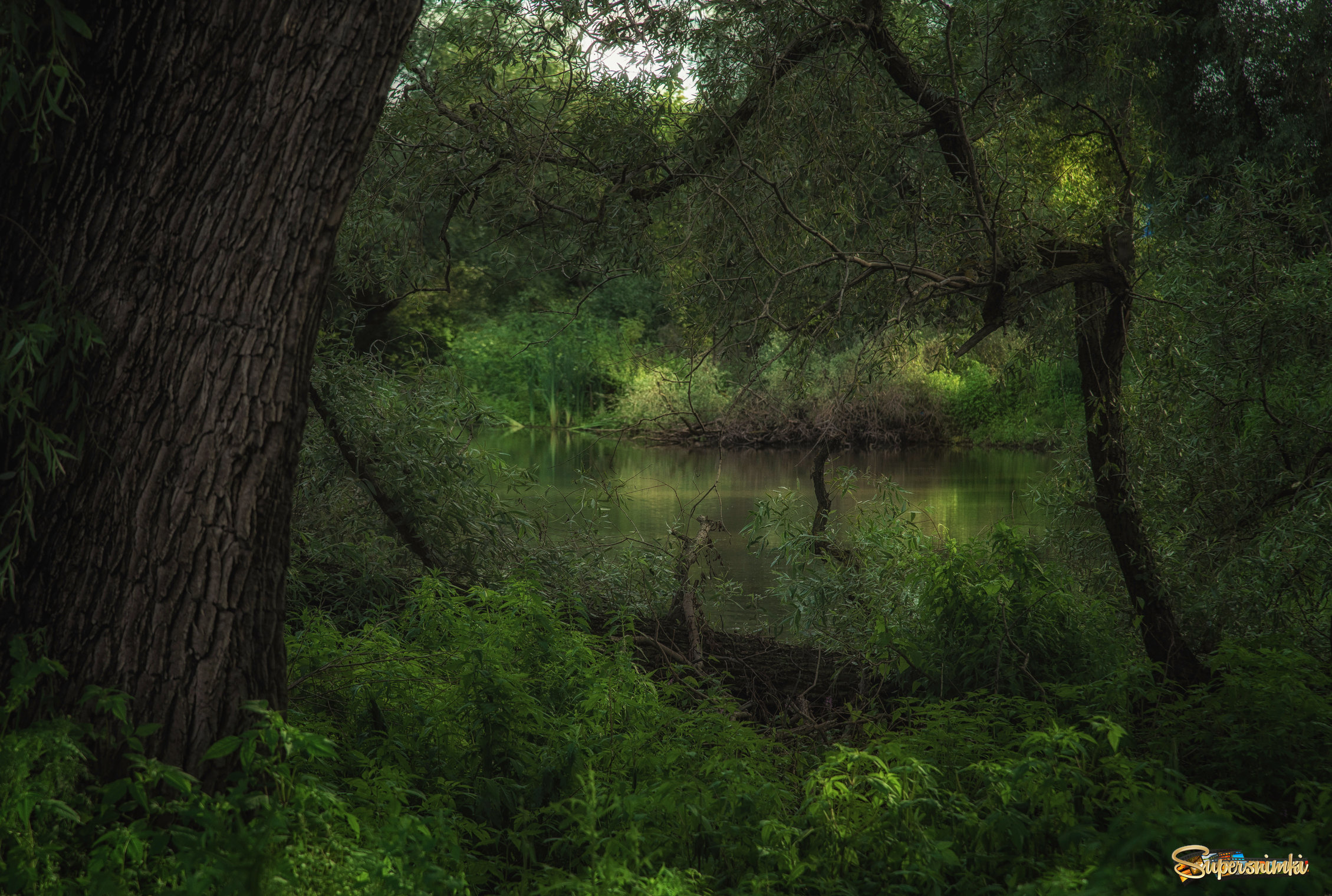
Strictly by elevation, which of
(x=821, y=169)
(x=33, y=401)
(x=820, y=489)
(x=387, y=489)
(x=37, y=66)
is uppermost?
(x=821, y=169)

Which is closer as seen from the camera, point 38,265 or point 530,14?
point 38,265

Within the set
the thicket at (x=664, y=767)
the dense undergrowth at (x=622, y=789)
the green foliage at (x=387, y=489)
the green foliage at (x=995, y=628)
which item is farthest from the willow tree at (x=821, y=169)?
the dense undergrowth at (x=622, y=789)

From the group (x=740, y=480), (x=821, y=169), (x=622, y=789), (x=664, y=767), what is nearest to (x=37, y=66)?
(x=622, y=789)

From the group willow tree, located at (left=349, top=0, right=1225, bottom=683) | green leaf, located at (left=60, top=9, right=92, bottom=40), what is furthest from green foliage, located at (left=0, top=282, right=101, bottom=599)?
willow tree, located at (left=349, top=0, right=1225, bottom=683)

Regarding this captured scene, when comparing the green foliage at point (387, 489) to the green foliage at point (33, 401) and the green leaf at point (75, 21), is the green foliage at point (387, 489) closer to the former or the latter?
the green foliage at point (33, 401)

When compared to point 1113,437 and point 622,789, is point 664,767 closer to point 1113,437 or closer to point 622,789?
point 622,789

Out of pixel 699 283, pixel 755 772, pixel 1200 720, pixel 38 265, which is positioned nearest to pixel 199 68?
pixel 38 265

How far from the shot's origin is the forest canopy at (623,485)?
232 centimetres

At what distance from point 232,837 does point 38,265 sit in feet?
4.52

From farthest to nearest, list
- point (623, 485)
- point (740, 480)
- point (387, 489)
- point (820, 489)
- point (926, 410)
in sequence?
point (926, 410) < point (740, 480) < point (623, 485) < point (387, 489) < point (820, 489)

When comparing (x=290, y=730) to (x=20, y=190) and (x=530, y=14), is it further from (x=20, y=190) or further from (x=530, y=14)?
(x=530, y=14)

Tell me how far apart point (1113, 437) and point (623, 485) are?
2779 millimetres

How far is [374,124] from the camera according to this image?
2557 millimetres

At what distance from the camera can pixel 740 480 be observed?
15.5 m
